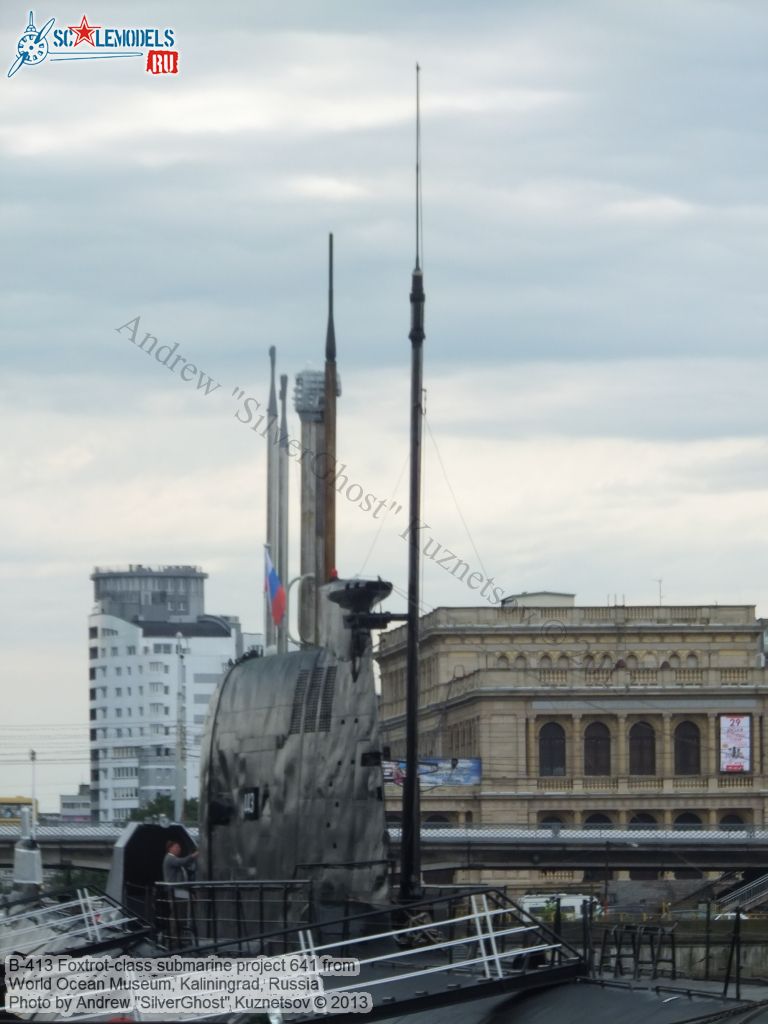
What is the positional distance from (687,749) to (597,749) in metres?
4.82

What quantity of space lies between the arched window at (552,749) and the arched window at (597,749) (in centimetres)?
129

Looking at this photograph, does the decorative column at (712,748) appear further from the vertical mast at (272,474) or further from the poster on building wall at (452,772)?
the vertical mast at (272,474)

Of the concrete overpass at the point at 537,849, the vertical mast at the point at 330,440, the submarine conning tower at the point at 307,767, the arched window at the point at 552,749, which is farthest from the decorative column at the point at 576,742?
the submarine conning tower at the point at 307,767

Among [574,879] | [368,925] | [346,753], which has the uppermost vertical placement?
[346,753]

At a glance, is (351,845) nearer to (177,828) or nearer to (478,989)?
(478,989)

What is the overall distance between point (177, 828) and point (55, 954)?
10.9 feet

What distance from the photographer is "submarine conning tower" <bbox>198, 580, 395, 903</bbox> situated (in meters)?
17.8

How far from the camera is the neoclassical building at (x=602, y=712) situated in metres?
93.5

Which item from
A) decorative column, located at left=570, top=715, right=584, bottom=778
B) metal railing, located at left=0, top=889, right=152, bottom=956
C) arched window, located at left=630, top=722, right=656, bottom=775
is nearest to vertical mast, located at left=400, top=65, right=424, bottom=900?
metal railing, located at left=0, top=889, right=152, bottom=956

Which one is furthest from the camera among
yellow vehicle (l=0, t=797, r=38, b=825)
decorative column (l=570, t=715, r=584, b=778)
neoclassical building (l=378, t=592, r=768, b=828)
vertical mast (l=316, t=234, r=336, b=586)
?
decorative column (l=570, t=715, r=584, b=778)

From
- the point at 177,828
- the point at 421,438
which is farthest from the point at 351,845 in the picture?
the point at 177,828

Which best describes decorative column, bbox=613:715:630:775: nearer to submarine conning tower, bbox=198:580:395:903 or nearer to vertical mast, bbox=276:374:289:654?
vertical mast, bbox=276:374:289:654

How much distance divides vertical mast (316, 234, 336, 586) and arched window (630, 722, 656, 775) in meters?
45.8

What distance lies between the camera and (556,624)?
96.8m
